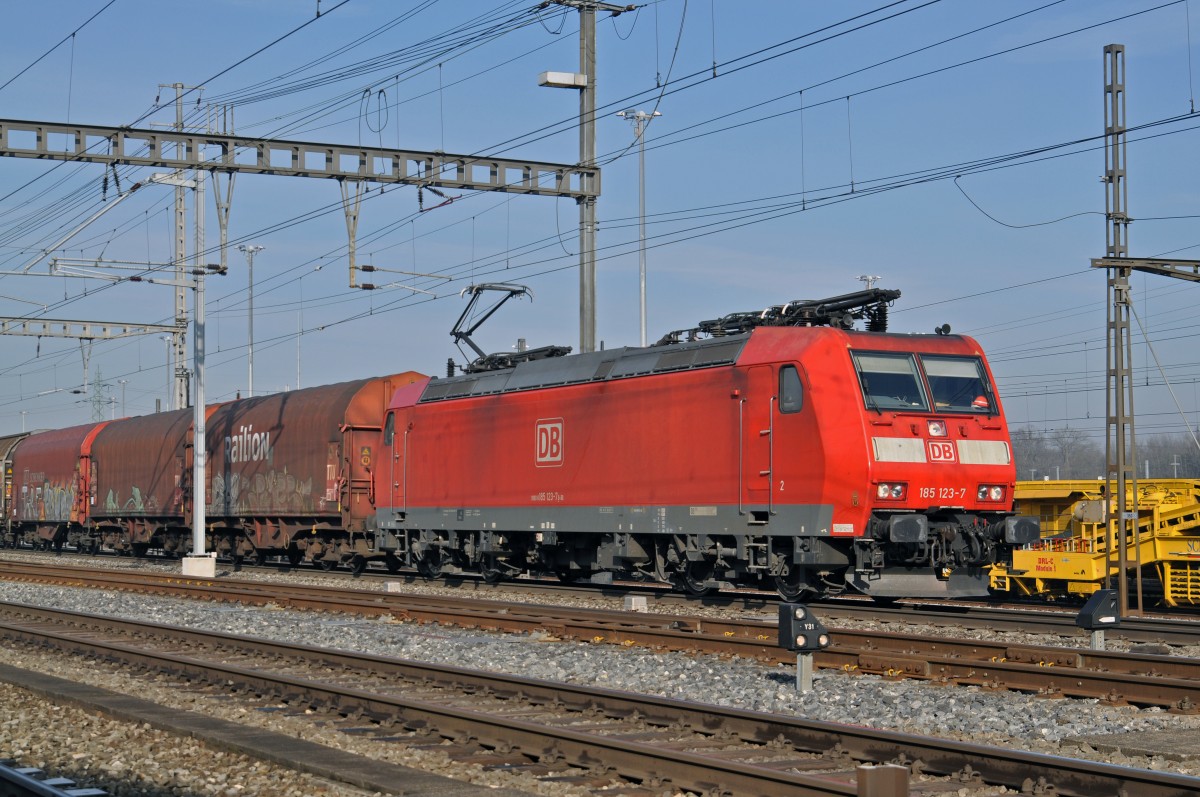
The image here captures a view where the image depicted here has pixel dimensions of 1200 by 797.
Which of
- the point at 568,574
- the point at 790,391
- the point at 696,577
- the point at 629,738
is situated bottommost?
the point at 629,738

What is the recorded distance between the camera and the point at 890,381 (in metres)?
18.5

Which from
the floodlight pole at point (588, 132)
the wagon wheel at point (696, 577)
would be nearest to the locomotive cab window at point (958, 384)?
the wagon wheel at point (696, 577)

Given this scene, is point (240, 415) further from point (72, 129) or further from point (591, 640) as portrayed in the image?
point (591, 640)

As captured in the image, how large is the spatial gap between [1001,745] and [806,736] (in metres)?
1.50

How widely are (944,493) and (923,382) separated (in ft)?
5.22

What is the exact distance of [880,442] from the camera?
18016mm

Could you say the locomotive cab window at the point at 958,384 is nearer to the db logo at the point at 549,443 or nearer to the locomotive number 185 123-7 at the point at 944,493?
the locomotive number 185 123-7 at the point at 944,493

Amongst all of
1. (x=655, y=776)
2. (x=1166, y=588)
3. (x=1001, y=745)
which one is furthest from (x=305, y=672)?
(x=1166, y=588)

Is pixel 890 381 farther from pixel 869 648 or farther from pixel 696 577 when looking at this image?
pixel 869 648

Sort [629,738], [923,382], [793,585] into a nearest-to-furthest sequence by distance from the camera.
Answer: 1. [629,738]
2. [923,382]
3. [793,585]

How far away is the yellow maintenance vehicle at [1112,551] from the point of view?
23234 mm

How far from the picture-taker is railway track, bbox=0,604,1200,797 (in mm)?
7941

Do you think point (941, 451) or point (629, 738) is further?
point (941, 451)

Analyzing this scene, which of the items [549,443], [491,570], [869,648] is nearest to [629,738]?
[869,648]
